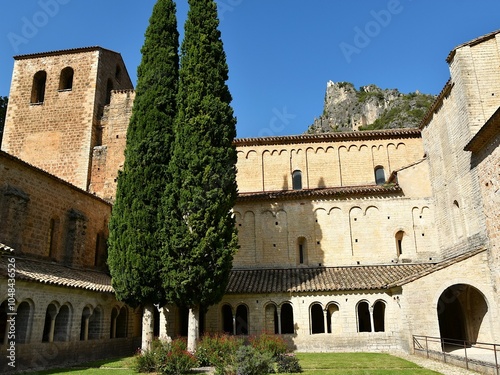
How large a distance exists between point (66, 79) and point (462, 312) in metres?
29.5

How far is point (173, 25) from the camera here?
66.8ft

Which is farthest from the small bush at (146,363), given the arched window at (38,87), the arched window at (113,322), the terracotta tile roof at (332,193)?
the arched window at (38,87)

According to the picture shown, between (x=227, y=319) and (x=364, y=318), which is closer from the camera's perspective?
(x=227, y=319)

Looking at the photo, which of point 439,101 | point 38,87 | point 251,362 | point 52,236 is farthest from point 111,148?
point 439,101

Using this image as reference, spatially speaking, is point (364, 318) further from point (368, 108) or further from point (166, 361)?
point (368, 108)

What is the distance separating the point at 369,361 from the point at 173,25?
17.4 meters

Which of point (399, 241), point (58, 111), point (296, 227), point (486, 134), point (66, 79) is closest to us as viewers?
point (486, 134)

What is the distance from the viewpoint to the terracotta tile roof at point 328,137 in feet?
87.4

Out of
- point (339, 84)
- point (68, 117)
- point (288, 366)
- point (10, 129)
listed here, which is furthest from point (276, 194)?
point (339, 84)

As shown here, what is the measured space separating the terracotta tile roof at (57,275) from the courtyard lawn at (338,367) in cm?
298

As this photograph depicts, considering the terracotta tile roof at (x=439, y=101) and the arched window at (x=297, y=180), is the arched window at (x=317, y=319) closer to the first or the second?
the arched window at (x=297, y=180)

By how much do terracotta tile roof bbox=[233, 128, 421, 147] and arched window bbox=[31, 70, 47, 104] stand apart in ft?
49.4

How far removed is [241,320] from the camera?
21312 millimetres

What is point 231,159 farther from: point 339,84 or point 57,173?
point 339,84
